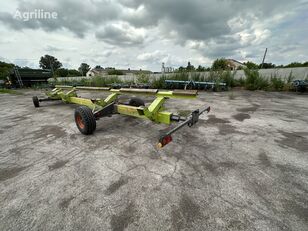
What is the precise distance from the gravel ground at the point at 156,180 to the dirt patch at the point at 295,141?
0.02 m

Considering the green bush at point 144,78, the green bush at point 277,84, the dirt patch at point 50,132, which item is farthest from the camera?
the green bush at point 144,78

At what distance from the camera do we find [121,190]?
201 centimetres

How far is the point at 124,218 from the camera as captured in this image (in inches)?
64.2

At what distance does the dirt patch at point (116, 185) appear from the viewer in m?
2.00

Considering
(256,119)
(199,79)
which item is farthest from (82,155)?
(199,79)

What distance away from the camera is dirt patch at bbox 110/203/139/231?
155 cm

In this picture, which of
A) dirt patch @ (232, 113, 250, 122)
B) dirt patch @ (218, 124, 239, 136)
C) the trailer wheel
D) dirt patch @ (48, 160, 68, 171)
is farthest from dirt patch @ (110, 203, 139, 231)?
dirt patch @ (232, 113, 250, 122)

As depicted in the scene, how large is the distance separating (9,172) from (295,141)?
17.5 feet

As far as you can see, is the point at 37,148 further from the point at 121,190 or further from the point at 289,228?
the point at 289,228

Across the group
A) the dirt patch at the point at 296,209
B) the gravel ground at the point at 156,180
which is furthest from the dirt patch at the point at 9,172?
the dirt patch at the point at 296,209

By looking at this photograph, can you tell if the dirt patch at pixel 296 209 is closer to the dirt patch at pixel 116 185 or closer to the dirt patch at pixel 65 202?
the dirt patch at pixel 116 185

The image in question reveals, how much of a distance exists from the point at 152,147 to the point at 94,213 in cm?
161

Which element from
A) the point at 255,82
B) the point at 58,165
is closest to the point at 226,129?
the point at 58,165

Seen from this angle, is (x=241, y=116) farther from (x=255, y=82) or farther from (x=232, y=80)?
(x=232, y=80)
